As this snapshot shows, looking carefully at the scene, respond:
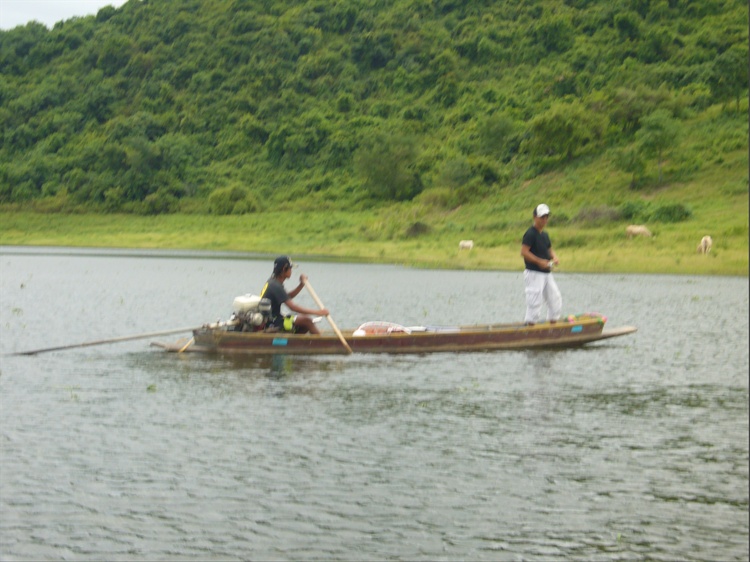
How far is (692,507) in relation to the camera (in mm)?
12281

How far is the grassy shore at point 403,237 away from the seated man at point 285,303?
27632 millimetres

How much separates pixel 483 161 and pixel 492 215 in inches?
526

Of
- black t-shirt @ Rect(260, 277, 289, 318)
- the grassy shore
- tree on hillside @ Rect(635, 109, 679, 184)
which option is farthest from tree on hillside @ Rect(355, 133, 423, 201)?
black t-shirt @ Rect(260, 277, 289, 318)

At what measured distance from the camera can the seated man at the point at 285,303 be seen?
2327cm

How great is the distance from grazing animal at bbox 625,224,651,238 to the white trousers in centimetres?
3127

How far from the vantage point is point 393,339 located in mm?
23828

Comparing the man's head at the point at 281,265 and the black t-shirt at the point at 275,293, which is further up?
the man's head at the point at 281,265

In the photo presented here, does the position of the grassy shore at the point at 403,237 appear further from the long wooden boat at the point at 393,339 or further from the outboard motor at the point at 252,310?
the outboard motor at the point at 252,310

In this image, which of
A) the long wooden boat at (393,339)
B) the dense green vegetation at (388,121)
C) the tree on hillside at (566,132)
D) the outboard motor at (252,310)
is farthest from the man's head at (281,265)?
the tree on hillside at (566,132)

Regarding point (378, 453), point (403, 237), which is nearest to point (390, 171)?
point (403, 237)

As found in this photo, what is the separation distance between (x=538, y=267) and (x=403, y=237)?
4536 centimetres

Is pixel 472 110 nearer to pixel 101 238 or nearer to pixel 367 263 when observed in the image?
pixel 101 238

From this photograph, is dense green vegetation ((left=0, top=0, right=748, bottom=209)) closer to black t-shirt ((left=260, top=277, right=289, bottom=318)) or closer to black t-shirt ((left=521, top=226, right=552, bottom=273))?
black t-shirt ((left=521, top=226, right=552, bottom=273))

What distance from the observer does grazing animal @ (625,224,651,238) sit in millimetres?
54812
